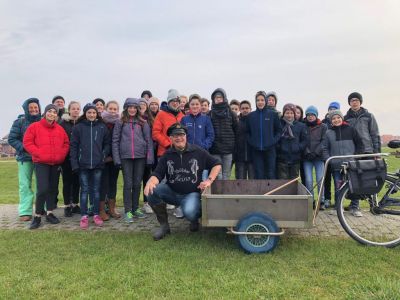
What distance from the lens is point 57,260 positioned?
4660 millimetres

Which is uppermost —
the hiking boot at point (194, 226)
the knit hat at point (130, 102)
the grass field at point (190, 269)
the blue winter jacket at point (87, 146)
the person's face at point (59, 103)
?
the person's face at point (59, 103)

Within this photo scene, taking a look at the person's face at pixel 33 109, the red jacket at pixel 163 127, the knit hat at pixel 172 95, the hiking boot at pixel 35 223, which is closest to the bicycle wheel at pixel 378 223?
the red jacket at pixel 163 127

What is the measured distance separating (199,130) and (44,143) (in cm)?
279

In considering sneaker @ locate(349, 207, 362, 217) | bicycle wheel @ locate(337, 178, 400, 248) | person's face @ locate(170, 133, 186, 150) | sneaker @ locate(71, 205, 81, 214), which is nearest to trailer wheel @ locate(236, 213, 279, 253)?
bicycle wheel @ locate(337, 178, 400, 248)

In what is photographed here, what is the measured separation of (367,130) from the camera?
7.17m

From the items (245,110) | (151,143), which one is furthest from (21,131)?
(245,110)

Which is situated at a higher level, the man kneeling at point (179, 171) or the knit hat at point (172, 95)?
the knit hat at point (172, 95)

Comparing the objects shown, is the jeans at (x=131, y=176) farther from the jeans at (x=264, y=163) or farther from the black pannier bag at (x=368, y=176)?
the black pannier bag at (x=368, y=176)

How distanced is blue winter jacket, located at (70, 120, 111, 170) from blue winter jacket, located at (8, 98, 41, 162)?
109cm

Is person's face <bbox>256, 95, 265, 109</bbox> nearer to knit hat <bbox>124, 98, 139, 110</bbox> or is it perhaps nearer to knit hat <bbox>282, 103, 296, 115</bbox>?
knit hat <bbox>282, 103, 296, 115</bbox>

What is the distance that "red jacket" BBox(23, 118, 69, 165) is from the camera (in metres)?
6.41

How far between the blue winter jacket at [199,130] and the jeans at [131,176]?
1.01 metres

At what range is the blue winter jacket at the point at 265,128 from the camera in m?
7.16

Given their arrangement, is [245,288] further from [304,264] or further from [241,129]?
[241,129]
